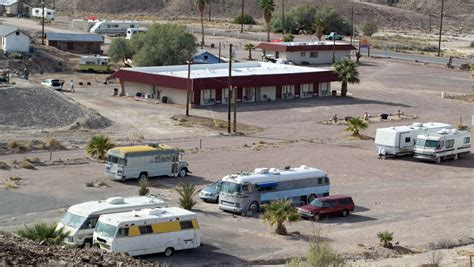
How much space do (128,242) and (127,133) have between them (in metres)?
28.2

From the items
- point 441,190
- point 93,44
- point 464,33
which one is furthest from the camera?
point 464,33

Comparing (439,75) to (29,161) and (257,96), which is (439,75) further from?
(29,161)

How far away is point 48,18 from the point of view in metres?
149

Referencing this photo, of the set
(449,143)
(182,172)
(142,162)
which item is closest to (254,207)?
(142,162)

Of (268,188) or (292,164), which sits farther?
(292,164)

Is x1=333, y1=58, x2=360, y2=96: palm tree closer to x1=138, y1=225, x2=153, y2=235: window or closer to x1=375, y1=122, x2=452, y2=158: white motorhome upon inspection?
x1=375, y1=122, x2=452, y2=158: white motorhome

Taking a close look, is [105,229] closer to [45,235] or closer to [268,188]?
[45,235]

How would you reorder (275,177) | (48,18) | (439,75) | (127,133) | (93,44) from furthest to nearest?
1. (48,18)
2. (93,44)
3. (439,75)
4. (127,133)
5. (275,177)

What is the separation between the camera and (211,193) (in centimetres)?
4097

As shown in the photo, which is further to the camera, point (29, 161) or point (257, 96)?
Result: point (257, 96)

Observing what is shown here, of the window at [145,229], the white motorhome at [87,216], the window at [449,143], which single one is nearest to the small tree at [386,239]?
the white motorhome at [87,216]

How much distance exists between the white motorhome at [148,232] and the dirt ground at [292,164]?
50 centimetres

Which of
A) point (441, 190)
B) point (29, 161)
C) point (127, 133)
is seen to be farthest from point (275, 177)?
point (127, 133)

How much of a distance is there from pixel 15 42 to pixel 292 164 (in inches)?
1927
